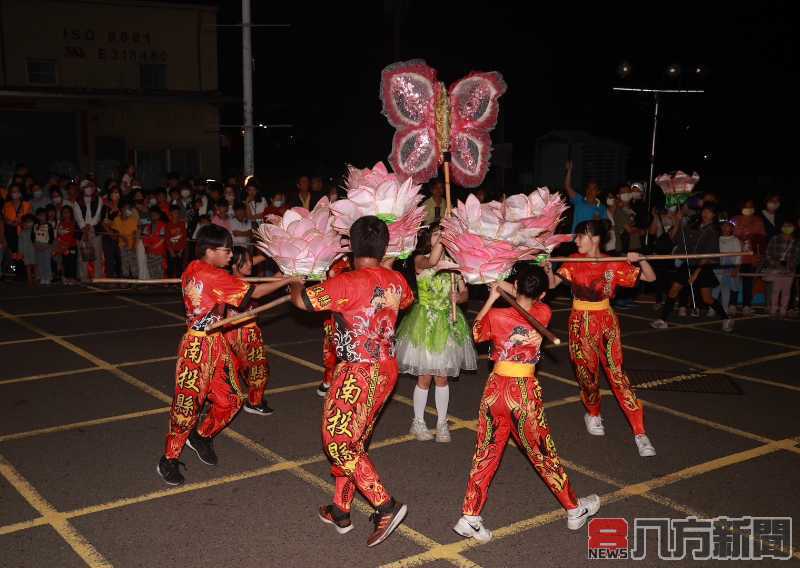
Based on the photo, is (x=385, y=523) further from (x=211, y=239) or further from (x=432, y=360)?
(x=211, y=239)

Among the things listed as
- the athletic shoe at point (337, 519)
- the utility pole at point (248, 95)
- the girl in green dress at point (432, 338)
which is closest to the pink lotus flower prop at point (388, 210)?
the girl in green dress at point (432, 338)

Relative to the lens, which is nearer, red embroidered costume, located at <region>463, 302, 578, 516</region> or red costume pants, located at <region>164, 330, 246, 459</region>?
red embroidered costume, located at <region>463, 302, 578, 516</region>

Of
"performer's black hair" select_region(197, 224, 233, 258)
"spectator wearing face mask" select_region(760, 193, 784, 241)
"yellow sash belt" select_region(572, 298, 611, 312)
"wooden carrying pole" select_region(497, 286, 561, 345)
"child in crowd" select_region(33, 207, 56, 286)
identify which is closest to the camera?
"wooden carrying pole" select_region(497, 286, 561, 345)

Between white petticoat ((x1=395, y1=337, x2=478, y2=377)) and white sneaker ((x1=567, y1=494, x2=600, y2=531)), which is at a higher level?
white petticoat ((x1=395, y1=337, x2=478, y2=377))

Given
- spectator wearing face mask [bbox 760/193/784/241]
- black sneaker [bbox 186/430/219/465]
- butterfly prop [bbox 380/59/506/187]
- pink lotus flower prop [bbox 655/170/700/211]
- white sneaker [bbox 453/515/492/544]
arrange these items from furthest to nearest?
spectator wearing face mask [bbox 760/193/784/241] → pink lotus flower prop [bbox 655/170/700/211] → butterfly prop [bbox 380/59/506/187] → black sneaker [bbox 186/430/219/465] → white sneaker [bbox 453/515/492/544]

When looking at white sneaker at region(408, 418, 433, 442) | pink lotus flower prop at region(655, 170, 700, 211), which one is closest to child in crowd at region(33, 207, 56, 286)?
white sneaker at region(408, 418, 433, 442)

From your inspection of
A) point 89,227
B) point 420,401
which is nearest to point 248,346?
point 420,401

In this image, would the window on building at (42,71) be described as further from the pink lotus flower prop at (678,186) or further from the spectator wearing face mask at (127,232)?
the pink lotus flower prop at (678,186)

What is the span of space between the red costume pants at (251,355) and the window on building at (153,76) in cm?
2371

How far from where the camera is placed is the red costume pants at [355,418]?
15.5ft

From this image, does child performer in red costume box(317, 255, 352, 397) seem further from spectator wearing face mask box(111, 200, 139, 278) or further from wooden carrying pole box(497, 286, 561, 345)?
spectator wearing face mask box(111, 200, 139, 278)

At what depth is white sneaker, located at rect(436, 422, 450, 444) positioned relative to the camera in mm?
6770

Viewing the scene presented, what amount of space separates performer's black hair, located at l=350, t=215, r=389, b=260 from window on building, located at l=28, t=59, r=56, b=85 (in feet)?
85.6

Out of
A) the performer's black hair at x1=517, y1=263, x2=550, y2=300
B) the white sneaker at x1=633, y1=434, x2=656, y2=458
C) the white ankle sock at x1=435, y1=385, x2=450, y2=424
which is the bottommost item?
the white sneaker at x1=633, y1=434, x2=656, y2=458
